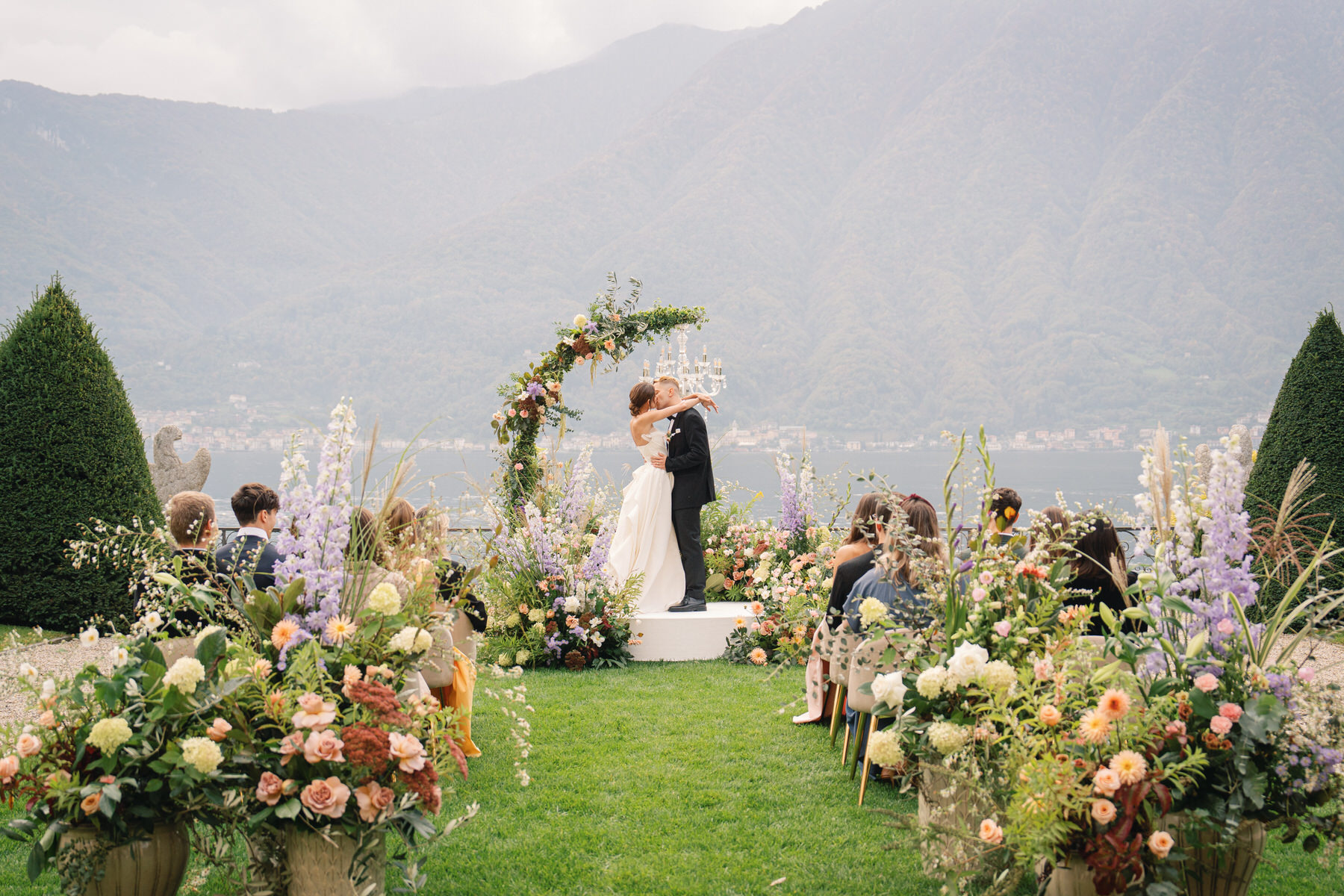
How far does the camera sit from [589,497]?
759cm

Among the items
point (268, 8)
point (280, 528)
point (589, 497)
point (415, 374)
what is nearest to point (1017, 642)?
point (280, 528)

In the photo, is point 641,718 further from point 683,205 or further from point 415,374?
point 683,205

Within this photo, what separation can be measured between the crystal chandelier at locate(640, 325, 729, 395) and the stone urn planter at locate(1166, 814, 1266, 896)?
5465mm

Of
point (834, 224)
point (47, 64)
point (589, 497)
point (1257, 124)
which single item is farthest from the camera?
point (47, 64)

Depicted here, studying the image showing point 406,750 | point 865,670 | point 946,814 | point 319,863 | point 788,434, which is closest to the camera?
point 406,750

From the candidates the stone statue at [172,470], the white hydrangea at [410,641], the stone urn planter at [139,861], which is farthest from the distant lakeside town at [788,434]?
the stone urn planter at [139,861]

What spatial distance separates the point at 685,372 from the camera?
25.9 feet

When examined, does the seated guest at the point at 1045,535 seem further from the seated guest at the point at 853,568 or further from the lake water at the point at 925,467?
the lake water at the point at 925,467

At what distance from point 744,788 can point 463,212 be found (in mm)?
93196

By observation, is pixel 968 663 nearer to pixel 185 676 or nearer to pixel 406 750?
pixel 406 750

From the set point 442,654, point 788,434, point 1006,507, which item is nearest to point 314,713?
point 442,654

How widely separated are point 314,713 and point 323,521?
551 mm

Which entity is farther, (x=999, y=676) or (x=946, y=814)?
(x=946, y=814)

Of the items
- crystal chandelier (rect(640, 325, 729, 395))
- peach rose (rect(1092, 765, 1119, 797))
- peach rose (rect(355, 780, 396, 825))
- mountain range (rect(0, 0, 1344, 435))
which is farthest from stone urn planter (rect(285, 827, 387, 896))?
mountain range (rect(0, 0, 1344, 435))
